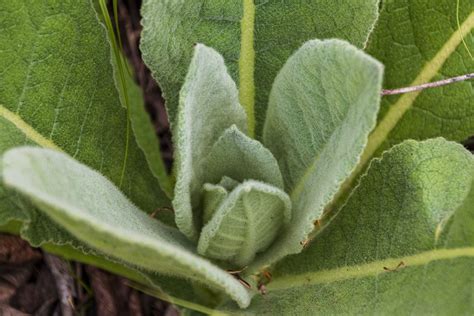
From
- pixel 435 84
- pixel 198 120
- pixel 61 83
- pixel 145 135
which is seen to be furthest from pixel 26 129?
pixel 435 84

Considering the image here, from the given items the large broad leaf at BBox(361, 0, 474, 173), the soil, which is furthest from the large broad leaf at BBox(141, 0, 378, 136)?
the soil

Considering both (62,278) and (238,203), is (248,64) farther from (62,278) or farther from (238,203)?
(62,278)

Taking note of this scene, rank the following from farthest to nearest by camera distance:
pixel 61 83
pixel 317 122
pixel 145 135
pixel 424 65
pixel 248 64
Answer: pixel 145 135 < pixel 424 65 < pixel 248 64 < pixel 61 83 < pixel 317 122

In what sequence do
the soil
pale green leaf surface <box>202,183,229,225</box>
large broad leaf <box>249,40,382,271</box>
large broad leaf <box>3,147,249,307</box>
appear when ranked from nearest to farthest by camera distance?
large broad leaf <box>3,147,249,307</box> < large broad leaf <box>249,40,382,271</box> < pale green leaf surface <box>202,183,229,225</box> < the soil

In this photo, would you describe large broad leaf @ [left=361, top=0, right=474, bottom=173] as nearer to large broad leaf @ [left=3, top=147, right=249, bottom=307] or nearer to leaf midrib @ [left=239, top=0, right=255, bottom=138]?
leaf midrib @ [left=239, top=0, right=255, bottom=138]

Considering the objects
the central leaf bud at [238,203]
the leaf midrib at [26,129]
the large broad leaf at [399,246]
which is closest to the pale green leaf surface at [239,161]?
the central leaf bud at [238,203]

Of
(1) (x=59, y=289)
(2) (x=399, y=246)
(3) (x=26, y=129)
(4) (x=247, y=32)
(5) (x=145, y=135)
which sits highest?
(4) (x=247, y=32)

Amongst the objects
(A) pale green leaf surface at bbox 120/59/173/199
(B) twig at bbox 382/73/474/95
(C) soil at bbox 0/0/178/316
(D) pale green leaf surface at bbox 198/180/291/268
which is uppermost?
(B) twig at bbox 382/73/474/95

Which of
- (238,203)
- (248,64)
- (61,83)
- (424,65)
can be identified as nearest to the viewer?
(238,203)
